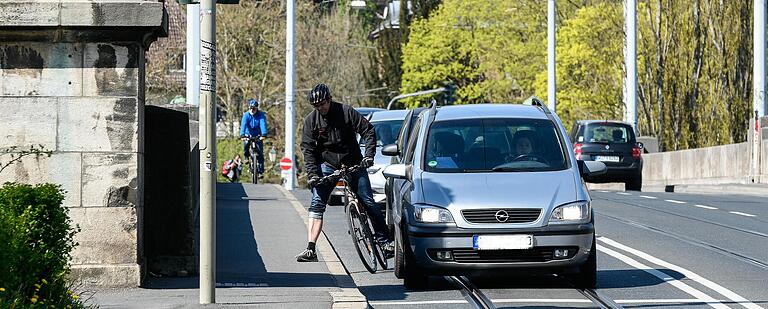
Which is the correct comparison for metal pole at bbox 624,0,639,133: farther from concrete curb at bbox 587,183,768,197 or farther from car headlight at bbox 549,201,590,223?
car headlight at bbox 549,201,590,223

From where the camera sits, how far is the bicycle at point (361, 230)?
13.7 meters

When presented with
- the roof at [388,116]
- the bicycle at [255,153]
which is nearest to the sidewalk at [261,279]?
the roof at [388,116]

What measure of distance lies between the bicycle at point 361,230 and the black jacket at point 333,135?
0.23m

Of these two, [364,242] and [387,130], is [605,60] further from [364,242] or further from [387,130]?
[364,242]

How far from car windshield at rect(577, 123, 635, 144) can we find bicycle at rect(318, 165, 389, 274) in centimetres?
2268

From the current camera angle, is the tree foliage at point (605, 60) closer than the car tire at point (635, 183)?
No

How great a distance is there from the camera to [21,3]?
11695mm

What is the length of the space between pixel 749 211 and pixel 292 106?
19330 millimetres

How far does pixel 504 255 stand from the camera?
12.5 metres

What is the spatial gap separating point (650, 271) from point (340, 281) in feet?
10.4

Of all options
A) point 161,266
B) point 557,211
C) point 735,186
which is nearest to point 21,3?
point 161,266

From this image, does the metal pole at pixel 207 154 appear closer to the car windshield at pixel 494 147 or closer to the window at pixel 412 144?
the car windshield at pixel 494 147

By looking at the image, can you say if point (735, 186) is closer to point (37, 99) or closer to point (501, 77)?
point (37, 99)

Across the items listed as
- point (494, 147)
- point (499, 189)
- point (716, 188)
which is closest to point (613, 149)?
point (716, 188)
